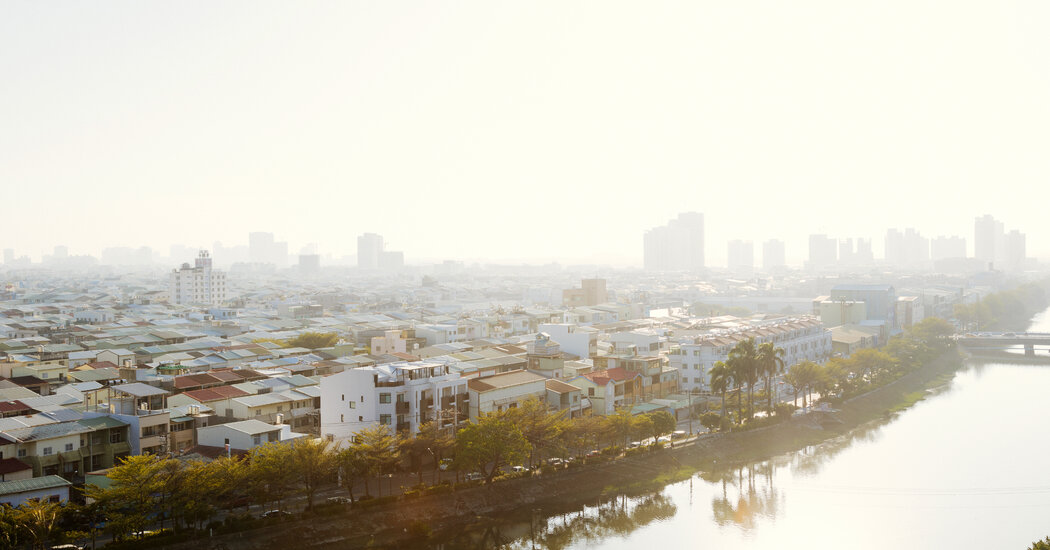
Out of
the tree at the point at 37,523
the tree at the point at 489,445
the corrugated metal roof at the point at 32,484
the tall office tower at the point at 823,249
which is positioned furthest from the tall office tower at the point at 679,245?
the tree at the point at 37,523

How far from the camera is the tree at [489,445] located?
900 centimetres

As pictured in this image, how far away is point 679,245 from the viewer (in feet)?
283

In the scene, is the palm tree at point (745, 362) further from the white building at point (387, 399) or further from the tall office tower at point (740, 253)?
the tall office tower at point (740, 253)

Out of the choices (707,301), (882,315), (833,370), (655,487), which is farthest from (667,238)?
(655,487)

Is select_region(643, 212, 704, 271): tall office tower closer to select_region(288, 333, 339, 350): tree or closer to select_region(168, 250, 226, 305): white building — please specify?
select_region(168, 250, 226, 305): white building

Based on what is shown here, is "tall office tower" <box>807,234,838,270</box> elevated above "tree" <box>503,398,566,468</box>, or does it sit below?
above

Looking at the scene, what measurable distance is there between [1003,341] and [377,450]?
2076cm

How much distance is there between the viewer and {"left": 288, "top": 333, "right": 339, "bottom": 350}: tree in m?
18.0

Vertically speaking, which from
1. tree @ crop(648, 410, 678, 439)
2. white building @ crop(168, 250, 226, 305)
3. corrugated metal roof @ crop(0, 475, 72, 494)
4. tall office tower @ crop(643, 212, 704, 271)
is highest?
tall office tower @ crop(643, 212, 704, 271)

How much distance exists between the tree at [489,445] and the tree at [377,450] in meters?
0.76

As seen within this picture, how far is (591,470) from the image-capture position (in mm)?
10273

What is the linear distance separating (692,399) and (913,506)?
4674mm

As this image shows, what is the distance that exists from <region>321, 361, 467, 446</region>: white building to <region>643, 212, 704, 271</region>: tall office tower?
77.1 metres

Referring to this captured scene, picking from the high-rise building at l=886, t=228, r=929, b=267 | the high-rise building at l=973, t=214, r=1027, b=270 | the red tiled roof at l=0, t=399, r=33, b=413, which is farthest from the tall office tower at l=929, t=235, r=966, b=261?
the red tiled roof at l=0, t=399, r=33, b=413
